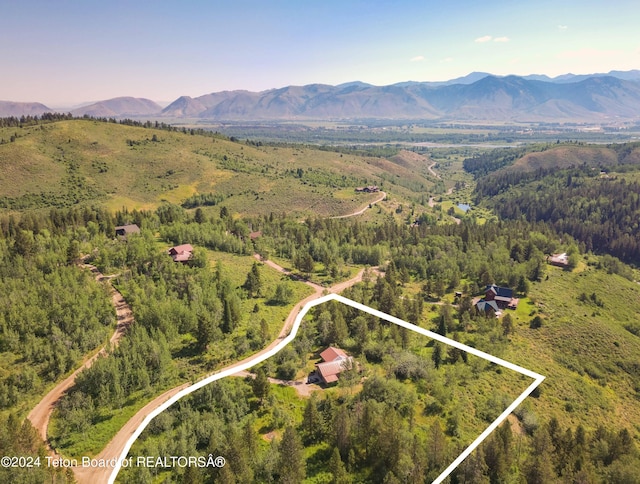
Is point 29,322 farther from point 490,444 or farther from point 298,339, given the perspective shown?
point 490,444

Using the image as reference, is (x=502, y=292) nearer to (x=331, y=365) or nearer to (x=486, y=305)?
(x=486, y=305)

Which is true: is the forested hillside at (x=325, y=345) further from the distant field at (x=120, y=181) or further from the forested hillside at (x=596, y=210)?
the distant field at (x=120, y=181)

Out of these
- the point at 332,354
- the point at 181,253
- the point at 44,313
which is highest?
the point at 44,313

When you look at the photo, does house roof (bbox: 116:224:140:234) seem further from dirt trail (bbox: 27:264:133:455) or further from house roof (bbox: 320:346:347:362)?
house roof (bbox: 320:346:347:362)

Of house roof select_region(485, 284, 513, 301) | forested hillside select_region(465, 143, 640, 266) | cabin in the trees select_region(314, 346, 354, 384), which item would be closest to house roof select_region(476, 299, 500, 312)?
house roof select_region(485, 284, 513, 301)

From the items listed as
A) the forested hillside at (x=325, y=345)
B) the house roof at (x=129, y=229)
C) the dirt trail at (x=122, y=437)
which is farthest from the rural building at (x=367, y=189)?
the dirt trail at (x=122, y=437)

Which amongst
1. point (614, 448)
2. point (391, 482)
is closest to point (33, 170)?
point (391, 482)

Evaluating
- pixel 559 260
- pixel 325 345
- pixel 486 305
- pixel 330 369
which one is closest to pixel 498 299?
pixel 486 305
